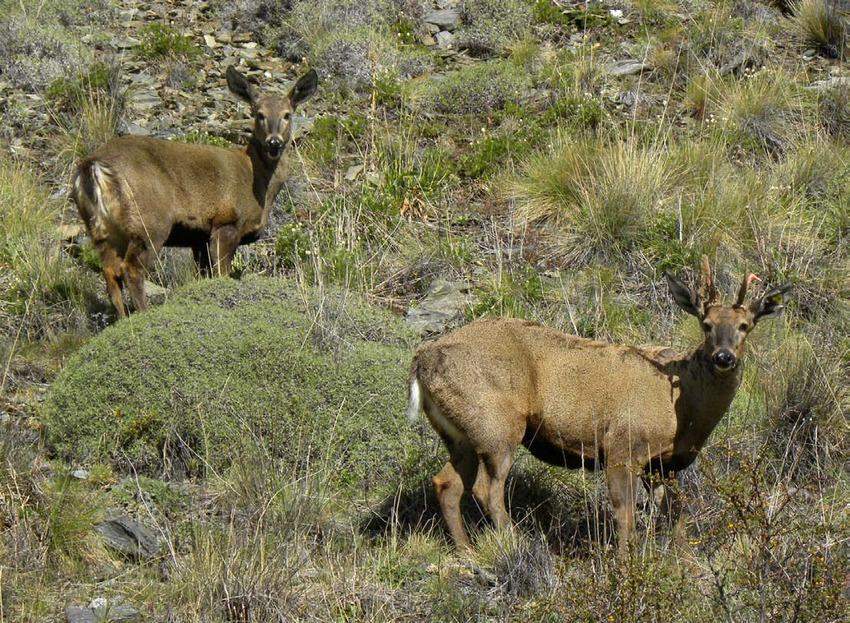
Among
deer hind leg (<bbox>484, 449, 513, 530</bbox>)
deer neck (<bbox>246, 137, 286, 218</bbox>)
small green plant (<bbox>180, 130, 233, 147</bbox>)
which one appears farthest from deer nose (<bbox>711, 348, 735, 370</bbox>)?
small green plant (<bbox>180, 130, 233, 147</bbox>)

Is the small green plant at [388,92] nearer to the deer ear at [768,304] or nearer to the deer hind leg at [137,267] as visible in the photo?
the deer hind leg at [137,267]

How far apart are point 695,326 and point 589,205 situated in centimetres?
202

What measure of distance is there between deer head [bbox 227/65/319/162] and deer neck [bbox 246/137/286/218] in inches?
1.9

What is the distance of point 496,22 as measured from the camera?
51.8 ft

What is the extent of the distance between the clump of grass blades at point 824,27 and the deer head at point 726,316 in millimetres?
8243

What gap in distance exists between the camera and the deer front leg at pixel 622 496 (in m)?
7.37

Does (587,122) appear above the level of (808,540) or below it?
below

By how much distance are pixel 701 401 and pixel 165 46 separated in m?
9.88

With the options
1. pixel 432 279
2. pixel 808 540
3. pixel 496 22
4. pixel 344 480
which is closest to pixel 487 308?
pixel 432 279

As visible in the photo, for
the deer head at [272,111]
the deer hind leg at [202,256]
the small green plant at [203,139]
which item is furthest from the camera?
the small green plant at [203,139]

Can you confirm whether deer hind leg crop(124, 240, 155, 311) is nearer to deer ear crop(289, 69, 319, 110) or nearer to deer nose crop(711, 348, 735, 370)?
deer ear crop(289, 69, 319, 110)

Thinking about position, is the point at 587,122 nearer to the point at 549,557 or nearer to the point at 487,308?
the point at 487,308

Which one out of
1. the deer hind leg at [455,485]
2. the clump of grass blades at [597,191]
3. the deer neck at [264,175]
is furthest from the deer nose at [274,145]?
the deer hind leg at [455,485]

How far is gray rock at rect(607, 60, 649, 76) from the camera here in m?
14.6
